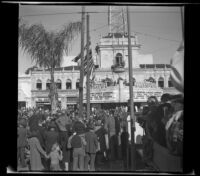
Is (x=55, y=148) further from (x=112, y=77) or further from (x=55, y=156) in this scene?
(x=112, y=77)

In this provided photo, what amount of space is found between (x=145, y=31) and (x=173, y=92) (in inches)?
65.7

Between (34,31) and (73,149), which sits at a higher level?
(34,31)

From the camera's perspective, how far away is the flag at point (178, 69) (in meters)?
10.9

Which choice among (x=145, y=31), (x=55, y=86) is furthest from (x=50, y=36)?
(x=145, y=31)

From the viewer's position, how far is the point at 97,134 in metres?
11.5

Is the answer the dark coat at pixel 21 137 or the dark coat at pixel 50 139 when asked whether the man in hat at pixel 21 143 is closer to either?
the dark coat at pixel 21 137

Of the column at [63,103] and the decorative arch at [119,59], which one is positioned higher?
the decorative arch at [119,59]

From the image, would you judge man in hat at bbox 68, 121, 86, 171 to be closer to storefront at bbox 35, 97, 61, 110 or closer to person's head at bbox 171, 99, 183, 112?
storefront at bbox 35, 97, 61, 110

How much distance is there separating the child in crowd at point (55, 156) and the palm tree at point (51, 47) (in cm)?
97

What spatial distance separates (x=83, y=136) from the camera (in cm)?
1129

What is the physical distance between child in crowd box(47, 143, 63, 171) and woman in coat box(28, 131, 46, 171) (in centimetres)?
19

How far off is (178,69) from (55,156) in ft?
11.2

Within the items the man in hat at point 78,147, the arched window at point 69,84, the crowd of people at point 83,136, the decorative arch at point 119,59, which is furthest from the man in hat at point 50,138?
the decorative arch at point 119,59

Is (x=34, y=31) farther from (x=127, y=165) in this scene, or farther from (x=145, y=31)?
(x=127, y=165)
